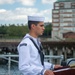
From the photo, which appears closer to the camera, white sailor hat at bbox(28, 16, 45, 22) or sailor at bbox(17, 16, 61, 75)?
sailor at bbox(17, 16, 61, 75)

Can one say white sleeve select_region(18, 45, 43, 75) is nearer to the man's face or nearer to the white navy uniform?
the white navy uniform

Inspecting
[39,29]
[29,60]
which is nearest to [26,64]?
[29,60]

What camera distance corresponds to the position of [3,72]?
4832 millimetres

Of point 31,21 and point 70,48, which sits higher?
point 31,21

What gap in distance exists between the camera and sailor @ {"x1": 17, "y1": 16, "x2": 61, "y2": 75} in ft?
6.94

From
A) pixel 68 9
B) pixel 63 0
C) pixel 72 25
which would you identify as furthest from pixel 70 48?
pixel 63 0

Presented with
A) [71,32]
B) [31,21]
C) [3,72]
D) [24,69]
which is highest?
[31,21]

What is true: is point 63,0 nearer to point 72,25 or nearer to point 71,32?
point 72,25

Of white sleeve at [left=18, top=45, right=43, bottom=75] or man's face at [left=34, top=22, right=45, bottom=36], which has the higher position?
man's face at [left=34, top=22, right=45, bottom=36]

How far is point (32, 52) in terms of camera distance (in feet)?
7.23

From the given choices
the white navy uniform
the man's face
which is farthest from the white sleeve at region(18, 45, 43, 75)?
the man's face

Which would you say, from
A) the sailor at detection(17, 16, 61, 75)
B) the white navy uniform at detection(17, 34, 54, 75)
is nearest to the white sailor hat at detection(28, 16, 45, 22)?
the sailor at detection(17, 16, 61, 75)

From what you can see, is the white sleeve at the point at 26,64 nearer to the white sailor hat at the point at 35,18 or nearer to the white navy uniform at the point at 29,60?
the white navy uniform at the point at 29,60

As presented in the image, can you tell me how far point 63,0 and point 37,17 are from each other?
302ft
